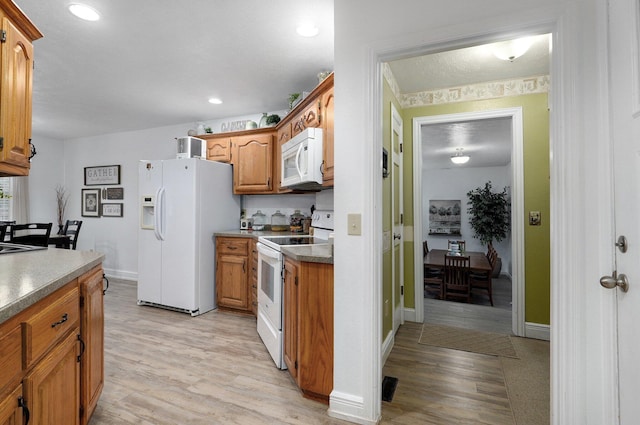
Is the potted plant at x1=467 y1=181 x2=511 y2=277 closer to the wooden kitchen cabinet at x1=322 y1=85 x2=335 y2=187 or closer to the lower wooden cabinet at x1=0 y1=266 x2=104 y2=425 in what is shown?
the wooden kitchen cabinet at x1=322 y1=85 x2=335 y2=187

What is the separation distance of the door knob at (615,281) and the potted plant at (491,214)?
19.2ft

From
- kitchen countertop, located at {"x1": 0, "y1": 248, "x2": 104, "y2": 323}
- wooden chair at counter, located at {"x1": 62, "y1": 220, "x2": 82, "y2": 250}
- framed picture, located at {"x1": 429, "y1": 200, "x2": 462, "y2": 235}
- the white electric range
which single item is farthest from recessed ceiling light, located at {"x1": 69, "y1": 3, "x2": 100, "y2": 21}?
framed picture, located at {"x1": 429, "y1": 200, "x2": 462, "y2": 235}

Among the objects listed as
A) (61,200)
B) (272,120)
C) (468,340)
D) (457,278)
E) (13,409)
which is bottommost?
(468,340)

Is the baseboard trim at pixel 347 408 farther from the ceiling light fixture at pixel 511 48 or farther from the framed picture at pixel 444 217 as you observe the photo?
the framed picture at pixel 444 217

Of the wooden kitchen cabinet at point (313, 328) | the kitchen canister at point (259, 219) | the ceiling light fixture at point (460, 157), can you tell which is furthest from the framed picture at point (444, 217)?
the wooden kitchen cabinet at point (313, 328)

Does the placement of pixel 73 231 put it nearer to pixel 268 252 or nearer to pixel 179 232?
pixel 179 232

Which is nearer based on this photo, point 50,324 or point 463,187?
point 50,324

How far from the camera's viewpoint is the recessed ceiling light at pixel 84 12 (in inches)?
79.8

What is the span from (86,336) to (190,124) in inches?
153

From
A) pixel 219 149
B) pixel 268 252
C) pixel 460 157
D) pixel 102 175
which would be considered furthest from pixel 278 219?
pixel 460 157

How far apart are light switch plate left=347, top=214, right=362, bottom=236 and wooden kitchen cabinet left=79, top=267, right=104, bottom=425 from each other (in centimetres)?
133

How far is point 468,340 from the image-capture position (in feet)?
9.23

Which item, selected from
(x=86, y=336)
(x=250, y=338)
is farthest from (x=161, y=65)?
(x=250, y=338)

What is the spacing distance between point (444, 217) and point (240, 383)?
21.5 feet
